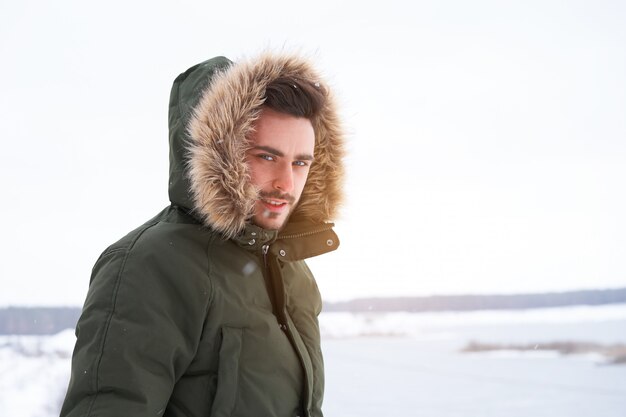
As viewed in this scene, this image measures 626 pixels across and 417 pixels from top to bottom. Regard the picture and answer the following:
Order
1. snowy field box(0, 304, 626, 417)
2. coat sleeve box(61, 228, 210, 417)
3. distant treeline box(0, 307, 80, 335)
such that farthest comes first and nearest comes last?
distant treeline box(0, 307, 80, 335)
snowy field box(0, 304, 626, 417)
coat sleeve box(61, 228, 210, 417)

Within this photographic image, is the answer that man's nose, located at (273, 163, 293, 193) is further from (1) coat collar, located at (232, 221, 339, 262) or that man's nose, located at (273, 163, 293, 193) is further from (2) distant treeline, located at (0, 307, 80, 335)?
(2) distant treeline, located at (0, 307, 80, 335)

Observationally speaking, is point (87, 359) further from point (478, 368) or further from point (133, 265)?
point (478, 368)

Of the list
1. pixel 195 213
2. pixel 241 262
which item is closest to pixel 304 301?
pixel 241 262

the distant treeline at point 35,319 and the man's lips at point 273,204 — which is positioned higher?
the man's lips at point 273,204

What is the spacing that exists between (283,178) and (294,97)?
0.17 m

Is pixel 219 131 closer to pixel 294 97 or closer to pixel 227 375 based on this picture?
pixel 294 97

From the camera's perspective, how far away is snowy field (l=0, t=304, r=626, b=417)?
139 inches

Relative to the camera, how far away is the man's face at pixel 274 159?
1.26 m

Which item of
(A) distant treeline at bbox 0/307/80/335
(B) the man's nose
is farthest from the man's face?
(A) distant treeline at bbox 0/307/80/335

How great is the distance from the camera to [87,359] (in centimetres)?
104

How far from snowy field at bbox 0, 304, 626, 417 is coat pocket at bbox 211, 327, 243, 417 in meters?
2.28

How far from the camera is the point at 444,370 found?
4.61m

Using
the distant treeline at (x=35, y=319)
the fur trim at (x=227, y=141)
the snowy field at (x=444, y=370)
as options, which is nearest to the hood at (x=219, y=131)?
the fur trim at (x=227, y=141)

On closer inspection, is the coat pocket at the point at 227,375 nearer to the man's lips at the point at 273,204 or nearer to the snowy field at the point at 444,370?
the man's lips at the point at 273,204
